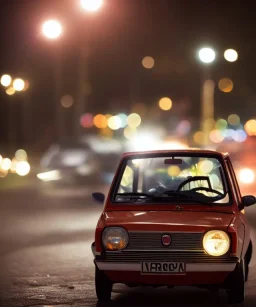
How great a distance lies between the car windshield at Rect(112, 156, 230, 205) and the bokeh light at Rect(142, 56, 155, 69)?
6768 centimetres

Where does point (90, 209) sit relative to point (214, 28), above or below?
below

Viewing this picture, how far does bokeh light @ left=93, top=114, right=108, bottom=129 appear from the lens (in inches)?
3515

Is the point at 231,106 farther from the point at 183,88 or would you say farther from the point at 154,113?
the point at 154,113

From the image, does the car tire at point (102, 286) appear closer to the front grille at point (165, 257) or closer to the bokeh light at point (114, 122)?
the front grille at point (165, 257)

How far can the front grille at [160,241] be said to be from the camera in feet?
29.9

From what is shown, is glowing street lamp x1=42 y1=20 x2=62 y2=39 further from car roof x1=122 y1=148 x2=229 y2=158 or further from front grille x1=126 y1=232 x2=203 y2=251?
→ front grille x1=126 y1=232 x2=203 y2=251

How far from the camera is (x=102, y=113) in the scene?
95062 mm

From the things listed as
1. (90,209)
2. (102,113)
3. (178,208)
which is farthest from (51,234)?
(102,113)

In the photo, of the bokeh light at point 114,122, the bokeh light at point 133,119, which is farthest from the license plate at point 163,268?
the bokeh light at point 133,119

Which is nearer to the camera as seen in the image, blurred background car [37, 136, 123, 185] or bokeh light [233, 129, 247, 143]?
blurred background car [37, 136, 123, 185]

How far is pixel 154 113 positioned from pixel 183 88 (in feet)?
68.8

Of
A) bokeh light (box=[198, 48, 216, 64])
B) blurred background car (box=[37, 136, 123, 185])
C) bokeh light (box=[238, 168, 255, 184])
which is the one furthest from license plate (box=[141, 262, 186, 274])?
bokeh light (box=[198, 48, 216, 64])

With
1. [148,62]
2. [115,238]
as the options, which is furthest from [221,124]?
[115,238]

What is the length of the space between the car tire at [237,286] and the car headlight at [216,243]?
0.21 m
